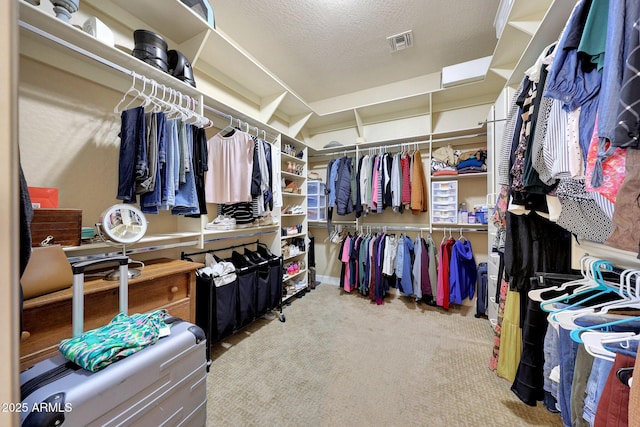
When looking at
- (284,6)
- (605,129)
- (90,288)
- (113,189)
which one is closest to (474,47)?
(284,6)

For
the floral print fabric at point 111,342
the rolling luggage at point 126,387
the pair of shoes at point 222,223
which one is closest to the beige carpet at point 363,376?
the rolling luggage at point 126,387

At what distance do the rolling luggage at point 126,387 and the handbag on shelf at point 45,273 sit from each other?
178 mm

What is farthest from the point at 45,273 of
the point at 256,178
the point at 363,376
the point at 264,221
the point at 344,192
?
the point at 344,192

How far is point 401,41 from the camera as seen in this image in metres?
2.34

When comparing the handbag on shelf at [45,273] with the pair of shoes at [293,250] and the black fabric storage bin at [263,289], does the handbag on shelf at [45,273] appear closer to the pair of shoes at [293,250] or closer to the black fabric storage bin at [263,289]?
the black fabric storage bin at [263,289]

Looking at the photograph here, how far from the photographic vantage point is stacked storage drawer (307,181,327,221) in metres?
3.40

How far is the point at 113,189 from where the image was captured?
1571 mm

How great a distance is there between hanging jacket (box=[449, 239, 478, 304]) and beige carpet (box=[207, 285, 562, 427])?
0.26 m

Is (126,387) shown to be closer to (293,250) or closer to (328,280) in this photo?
(293,250)

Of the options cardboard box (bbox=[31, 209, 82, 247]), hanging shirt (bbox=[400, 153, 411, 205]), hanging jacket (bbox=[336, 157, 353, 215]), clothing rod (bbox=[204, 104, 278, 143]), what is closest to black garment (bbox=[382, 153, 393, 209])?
hanging shirt (bbox=[400, 153, 411, 205])

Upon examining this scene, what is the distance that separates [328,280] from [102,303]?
283 cm

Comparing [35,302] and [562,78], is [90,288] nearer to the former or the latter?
[35,302]

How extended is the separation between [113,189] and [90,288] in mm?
767

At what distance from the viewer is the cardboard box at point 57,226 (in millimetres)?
1003
